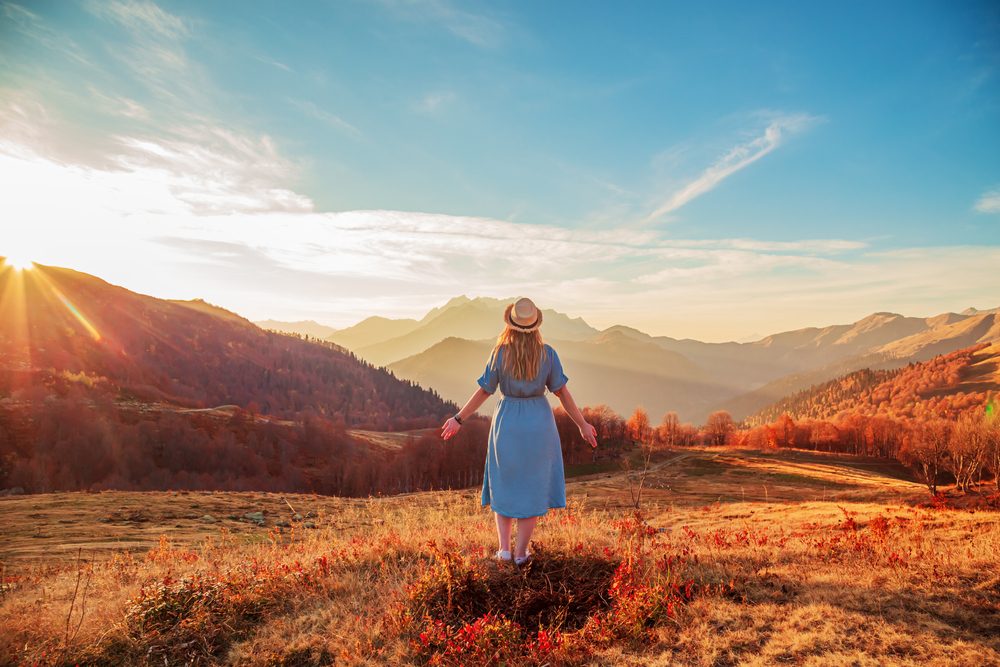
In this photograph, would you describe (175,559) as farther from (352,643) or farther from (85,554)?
(85,554)

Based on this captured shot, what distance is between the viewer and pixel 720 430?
13150 cm

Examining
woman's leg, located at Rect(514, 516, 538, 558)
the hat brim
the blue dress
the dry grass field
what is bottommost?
the dry grass field

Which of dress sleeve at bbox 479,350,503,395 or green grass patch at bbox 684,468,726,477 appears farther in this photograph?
green grass patch at bbox 684,468,726,477

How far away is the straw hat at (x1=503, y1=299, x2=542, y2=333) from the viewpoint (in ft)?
18.5

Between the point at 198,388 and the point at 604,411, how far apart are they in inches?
5984

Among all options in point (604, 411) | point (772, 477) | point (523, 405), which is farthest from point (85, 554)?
point (604, 411)

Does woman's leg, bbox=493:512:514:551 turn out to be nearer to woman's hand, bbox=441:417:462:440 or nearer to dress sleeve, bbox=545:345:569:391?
woman's hand, bbox=441:417:462:440

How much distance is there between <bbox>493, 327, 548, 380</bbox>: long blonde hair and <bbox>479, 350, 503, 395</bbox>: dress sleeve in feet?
0.20

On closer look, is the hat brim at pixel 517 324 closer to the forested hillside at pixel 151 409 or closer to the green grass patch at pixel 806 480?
the green grass patch at pixel 806 480

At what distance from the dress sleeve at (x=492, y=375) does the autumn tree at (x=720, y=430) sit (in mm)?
143935

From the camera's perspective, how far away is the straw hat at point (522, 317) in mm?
5625

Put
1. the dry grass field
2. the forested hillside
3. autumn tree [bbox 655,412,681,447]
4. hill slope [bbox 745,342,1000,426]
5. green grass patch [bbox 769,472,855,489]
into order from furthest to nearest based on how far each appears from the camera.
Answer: hill slope [bbox 745,342,1000,426]
autumn tree [bbox 655,412,681,447]
the forested hillside
green grass patch [bbox 769,472,855,489]
the dry grass field

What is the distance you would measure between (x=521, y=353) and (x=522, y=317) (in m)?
0.49

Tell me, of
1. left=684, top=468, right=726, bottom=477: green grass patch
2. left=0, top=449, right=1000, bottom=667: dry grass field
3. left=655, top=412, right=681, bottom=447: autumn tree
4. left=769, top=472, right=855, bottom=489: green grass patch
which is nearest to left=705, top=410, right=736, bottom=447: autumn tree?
left=655, top=412, right=681, bottom=447: autumn tree
